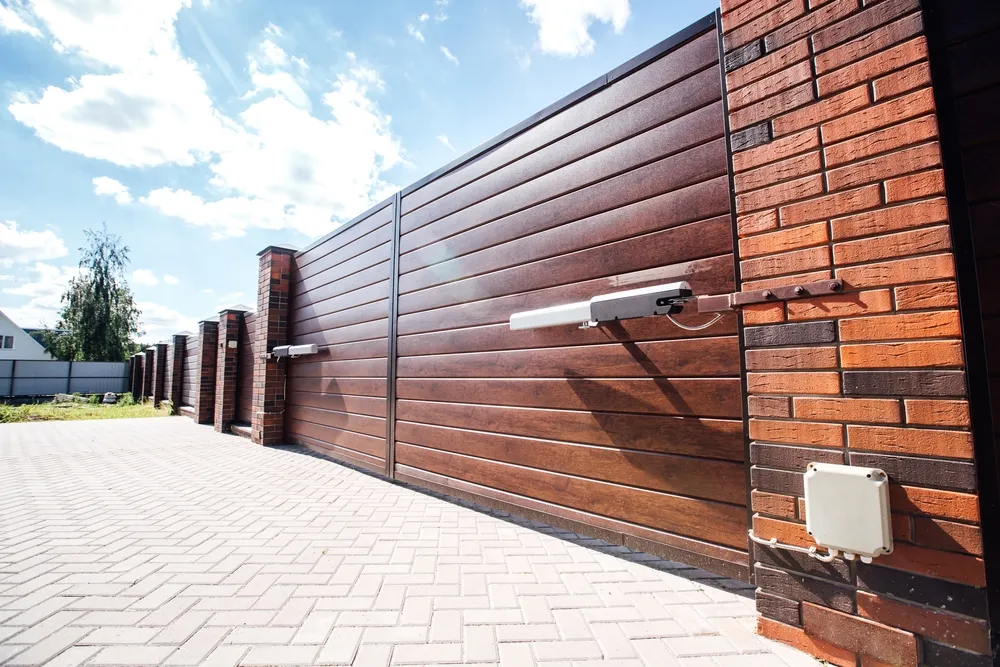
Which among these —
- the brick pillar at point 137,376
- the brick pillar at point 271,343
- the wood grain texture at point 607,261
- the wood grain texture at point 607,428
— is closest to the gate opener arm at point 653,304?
the wood grain texture at point 607,261

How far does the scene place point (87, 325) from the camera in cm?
2472

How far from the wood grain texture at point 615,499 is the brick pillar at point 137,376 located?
19.5m

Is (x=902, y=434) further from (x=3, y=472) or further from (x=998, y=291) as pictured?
(x=3, y=472)

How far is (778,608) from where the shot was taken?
1744 millimetres

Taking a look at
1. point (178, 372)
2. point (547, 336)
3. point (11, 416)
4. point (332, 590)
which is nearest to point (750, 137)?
point (547, 336)

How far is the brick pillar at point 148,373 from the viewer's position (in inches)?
614

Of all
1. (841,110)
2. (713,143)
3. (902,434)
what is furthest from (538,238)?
(902,434)

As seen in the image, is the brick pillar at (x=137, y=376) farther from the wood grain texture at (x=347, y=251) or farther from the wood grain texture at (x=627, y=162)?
the wood grain texture at (x=627, y=162)

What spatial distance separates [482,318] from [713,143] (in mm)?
2105

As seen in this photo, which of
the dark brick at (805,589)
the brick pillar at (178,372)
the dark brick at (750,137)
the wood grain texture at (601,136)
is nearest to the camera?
the dark brick at (805,589)

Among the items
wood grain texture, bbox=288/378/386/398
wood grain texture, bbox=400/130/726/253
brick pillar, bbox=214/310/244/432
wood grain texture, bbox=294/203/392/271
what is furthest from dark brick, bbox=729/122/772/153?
brick pillar, bbox=214/310/244/432

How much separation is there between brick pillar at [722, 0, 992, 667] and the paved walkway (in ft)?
1.29

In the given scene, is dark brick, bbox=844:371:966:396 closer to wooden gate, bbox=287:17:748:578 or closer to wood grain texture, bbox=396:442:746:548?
wooden gate, bbox=287:17:748:578

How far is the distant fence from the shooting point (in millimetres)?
17219
